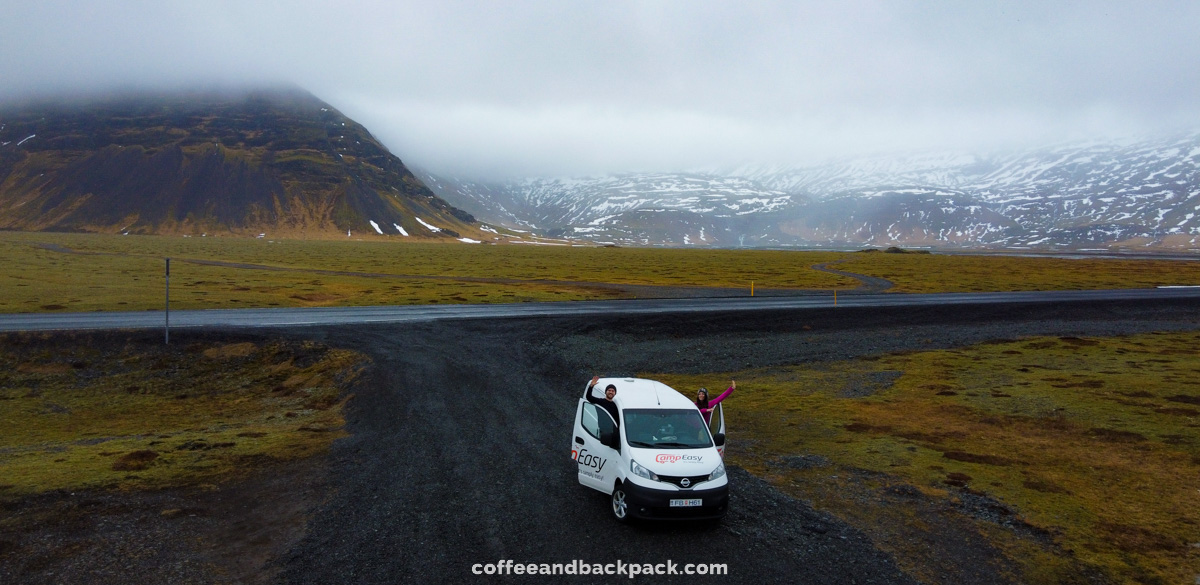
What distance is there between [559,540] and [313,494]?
5997 mm

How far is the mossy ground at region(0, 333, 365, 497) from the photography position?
1617 cm

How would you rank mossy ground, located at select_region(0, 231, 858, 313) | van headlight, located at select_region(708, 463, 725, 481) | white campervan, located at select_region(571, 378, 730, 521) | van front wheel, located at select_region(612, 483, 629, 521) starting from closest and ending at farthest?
1. white campervan, located at select_region(571, 378, 730, 521)
2. van headlight, located at select_region(708, 463, 725, 481)
3. van front wheel, located at select_region(612, 483, 629, 521)
4. mossy ground, located at select_region(0, 231, 858, 313)

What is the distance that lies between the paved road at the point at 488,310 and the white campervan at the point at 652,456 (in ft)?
92.0

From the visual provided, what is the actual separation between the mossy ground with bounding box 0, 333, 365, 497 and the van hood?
32.9ft

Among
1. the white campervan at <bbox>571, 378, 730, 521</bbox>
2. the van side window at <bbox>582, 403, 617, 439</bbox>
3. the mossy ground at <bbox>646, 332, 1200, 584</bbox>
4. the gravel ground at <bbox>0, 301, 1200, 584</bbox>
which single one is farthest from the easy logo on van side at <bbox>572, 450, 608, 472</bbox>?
the mossy ground at <bbox>646, 332, 1200, 584</bbox>

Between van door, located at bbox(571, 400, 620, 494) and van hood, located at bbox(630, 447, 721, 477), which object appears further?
van door, located at bbox(571, 400, 620, 494)

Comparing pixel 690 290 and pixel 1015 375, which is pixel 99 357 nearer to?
pixel 1015 375

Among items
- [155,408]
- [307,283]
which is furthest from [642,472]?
[307,283]

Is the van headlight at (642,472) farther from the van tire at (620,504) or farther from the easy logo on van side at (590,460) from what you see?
the easy logo on van side at (590,460)

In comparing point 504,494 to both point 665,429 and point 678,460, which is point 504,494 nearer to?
point 665,429

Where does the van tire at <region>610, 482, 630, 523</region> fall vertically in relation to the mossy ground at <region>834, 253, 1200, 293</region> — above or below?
below

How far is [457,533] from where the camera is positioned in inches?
497

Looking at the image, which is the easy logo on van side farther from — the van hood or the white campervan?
the van hood

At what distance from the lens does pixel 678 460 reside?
12719 mm
